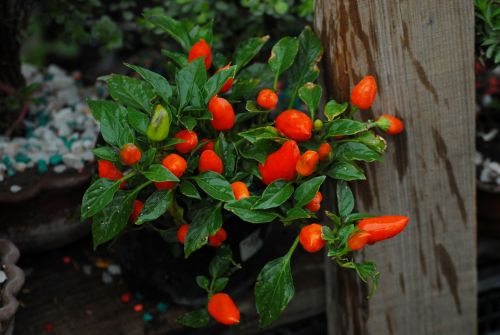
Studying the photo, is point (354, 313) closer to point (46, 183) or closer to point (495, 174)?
point (495, 174)

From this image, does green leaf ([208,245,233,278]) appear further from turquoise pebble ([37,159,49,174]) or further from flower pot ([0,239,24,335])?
turquoise pebble ([37,159,49,174])

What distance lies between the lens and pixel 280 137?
97 cm

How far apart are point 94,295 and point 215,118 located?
0.48 m

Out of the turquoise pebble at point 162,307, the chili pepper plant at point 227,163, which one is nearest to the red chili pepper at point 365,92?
the chili pepper plant at point 227,163

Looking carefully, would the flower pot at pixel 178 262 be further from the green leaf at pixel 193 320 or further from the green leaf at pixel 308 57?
the green leaf at pixel 308 57

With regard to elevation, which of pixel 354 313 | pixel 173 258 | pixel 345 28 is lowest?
pixel 354 313

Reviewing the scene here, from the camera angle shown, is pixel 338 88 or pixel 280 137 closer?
pixel 280 137

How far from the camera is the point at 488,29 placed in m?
1.13

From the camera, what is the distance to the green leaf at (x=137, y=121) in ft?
3.04

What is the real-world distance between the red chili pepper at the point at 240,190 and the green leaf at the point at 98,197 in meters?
0.15

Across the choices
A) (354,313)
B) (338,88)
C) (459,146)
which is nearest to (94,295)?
(354,313)

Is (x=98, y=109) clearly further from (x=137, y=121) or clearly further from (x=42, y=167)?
(x=42, y=167)

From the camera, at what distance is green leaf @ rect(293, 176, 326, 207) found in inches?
36.6

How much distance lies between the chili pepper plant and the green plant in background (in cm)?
22
